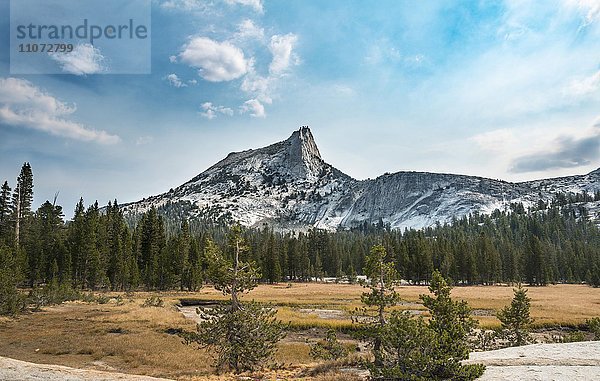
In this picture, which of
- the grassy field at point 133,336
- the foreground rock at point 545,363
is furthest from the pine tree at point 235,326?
the foreground rock at point 545,363

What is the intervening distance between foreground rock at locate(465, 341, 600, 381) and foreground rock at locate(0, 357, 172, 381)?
46.0 ft

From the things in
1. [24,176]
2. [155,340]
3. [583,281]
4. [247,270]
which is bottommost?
[583,281]

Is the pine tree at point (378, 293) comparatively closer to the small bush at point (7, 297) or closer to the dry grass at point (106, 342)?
the dry grass at point (106, 342)

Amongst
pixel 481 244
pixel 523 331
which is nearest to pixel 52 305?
pixel 523 331

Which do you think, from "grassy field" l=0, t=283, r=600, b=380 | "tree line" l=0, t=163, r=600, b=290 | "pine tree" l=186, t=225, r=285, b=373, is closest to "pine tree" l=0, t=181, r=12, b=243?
"tree line" l=0, t=163, r=600, b=290

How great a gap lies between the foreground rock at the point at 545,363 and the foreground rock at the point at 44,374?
14012 millimetres

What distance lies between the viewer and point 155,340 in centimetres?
3173

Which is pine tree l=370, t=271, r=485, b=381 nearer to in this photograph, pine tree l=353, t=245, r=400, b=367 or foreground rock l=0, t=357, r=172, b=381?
pine tree l=353, t=245, r=400, b=367

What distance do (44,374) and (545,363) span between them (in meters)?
19.5

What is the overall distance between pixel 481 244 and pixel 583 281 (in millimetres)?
40806

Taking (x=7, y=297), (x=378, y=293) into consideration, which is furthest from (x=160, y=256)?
(x=378, y=293)

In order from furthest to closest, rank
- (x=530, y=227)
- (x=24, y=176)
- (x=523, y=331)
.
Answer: (x=530, y=227) → (x=24, y=176) → (x=523, y=331)

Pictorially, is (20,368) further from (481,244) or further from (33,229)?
(481,244)

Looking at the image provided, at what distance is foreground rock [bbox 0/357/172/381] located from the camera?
1202 centimetres
